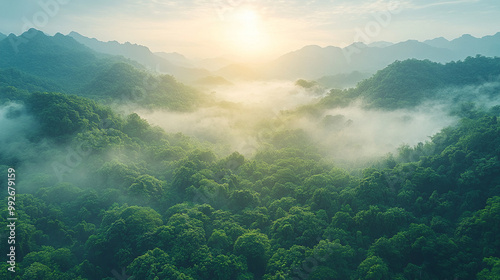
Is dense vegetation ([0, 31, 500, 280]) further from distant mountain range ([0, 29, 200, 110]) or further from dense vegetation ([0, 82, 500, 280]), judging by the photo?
distant mountain range ([0, 29, 200, 110])

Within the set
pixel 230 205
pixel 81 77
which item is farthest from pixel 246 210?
pixel 81 77

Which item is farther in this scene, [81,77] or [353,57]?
[353,57]

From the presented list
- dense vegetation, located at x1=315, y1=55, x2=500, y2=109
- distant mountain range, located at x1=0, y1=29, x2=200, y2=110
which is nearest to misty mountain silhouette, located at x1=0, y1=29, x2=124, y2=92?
distant mountain range, located at x1=0, y1=29, x2=200, y2=110

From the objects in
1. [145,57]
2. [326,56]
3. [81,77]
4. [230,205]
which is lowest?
[230,205]

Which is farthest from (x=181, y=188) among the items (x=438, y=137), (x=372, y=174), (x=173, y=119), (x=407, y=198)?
(x=173, y=119)

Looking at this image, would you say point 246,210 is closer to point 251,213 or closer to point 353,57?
point 251,213

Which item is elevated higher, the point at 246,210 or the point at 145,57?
the point at 145,57

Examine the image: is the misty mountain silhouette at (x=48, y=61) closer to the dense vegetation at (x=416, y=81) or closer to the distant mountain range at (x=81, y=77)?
the distant mountain range at (x=81, y=77)

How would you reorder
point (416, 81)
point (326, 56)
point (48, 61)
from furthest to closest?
point (326, 56) < point (48, 61) < point (416, 81)

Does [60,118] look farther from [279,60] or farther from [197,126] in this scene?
[279,60]
